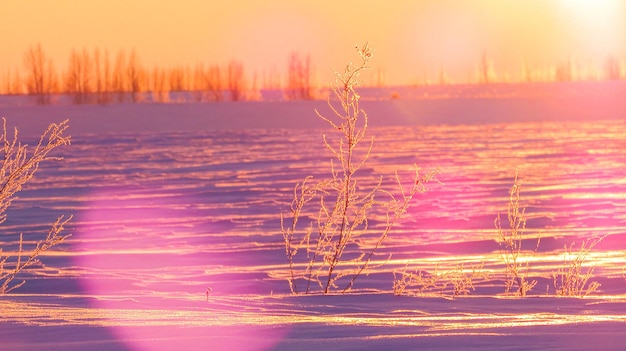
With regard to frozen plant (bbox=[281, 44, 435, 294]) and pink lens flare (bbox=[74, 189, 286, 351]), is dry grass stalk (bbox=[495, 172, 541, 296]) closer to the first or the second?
frozen plant (bbox=[281, 44, 435, 294])

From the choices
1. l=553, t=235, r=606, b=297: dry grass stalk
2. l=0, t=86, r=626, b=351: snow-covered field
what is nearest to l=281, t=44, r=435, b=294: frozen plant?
l=0, t=86, r=626, b=351: snow-covered field

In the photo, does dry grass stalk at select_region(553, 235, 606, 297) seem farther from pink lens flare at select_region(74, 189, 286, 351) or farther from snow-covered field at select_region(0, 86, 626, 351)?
pink lens flare at select_region(74, 189, 286, 351)

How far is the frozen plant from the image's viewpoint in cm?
645

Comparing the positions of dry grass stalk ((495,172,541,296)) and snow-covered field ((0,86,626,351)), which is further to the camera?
dry grass stalk ((495,172,541,296))

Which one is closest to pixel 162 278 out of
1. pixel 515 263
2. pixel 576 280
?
pixel 515 263

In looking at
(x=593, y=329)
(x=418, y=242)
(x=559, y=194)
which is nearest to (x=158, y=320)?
(x=593, y=329)

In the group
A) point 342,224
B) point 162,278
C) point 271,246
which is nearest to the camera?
point 342,224

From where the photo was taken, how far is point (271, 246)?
1064 cm

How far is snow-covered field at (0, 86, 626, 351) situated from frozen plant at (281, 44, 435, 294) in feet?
0.77

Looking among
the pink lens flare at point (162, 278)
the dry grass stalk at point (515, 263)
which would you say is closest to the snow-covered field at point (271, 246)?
the pink lens flare at point (162, 278)

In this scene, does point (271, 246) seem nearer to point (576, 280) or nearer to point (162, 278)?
point (162, 278)

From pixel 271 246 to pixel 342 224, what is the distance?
156 inches

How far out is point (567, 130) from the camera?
1406 inches

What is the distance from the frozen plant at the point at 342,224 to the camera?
6.45 metres
